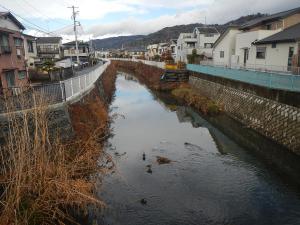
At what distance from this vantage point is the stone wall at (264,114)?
15.2 m

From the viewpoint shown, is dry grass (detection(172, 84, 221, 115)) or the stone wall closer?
the stone wall

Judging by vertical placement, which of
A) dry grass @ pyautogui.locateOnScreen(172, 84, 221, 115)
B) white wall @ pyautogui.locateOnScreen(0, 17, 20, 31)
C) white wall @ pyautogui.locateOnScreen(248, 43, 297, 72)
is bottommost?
dry grass @ pyautogui.locateOnScreen(172, 84, 221, 115)

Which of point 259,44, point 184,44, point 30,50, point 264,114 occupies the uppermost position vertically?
point 184,44

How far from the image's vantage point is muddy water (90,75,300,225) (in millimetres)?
10266

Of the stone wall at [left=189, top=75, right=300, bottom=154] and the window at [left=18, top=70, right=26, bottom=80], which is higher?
the window at [left=18, top=70, right=26, bottom=80]

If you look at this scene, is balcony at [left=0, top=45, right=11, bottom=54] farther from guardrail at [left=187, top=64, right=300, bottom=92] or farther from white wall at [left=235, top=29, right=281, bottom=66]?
white wall at [left=235, top=29, right=281, bottom=66]

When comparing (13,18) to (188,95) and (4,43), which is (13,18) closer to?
(4,43)

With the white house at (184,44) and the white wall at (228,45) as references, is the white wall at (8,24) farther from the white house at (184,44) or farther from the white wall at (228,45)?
the white house at (184,44)

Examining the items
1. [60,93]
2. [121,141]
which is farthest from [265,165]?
[60,93]

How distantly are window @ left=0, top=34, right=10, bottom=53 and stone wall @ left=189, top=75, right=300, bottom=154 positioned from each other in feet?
66.1

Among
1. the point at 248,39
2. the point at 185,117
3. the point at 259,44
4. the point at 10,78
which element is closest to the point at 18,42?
the point at 10,78

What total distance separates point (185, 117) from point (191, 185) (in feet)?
46.6

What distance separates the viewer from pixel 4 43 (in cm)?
2258

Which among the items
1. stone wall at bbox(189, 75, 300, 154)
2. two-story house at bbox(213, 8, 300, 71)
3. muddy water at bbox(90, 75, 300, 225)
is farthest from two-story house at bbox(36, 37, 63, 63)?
muddy water at bbox(90, 75, 300, 225)
